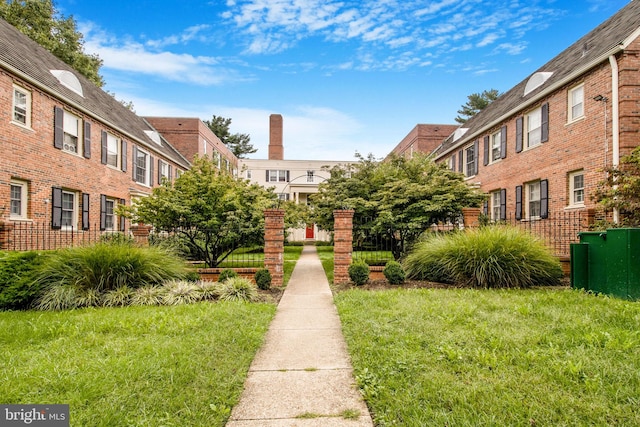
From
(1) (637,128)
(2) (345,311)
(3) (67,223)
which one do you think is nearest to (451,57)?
(1) (637,128)

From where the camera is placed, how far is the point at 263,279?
25.4 ft

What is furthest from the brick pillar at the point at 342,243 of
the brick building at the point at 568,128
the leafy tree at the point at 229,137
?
the leafy tree at the point at 229,137

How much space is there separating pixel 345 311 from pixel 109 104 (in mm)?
17772

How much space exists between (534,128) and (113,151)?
17656 mm

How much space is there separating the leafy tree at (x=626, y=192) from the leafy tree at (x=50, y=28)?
88.1 feet

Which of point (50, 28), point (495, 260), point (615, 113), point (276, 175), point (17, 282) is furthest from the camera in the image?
point (276, 175)

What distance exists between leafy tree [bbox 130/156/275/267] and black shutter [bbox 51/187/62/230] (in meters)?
4.26

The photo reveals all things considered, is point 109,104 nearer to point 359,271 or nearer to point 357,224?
point 357,224

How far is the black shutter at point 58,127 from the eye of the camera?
11680 millimetres

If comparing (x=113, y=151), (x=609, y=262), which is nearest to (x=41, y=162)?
(x=113, y=151)

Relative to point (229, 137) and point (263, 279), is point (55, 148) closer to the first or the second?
point (263, 279)

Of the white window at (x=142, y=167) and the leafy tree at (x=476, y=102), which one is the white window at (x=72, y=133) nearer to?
the white window at (x=142, y=167)

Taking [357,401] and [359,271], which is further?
[359,271]

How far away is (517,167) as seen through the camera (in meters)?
14.1
